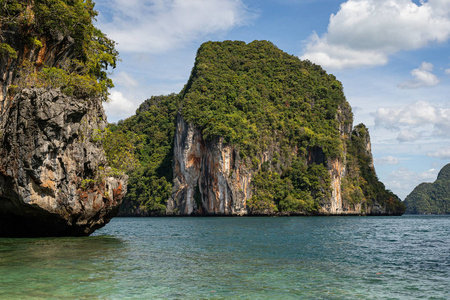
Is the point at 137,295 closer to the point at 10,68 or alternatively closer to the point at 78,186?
the point at 78,186

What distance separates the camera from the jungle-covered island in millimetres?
18688

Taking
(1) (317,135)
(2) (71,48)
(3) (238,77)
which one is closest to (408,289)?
(2) (71,48)

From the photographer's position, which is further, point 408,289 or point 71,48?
point 71,48

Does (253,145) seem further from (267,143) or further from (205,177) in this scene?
(205,177)

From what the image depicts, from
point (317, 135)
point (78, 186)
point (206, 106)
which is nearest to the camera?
point (78, 186)

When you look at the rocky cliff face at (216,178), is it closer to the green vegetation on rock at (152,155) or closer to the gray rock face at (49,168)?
the green vegetation on rock at (152,155)

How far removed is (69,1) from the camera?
22062 mm

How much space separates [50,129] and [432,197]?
17958cm

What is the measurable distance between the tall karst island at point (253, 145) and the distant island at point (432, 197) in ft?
221

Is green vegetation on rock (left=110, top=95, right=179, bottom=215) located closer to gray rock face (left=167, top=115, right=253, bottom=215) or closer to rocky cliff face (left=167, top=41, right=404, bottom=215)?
gray rock face (left=167, top=115, right=253, bottom=215)

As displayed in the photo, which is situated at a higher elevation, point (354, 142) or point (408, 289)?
point (354, 142)

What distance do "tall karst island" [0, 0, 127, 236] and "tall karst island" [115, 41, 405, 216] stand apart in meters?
50.2

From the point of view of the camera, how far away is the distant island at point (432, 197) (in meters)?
159

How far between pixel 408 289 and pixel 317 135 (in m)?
85.3
